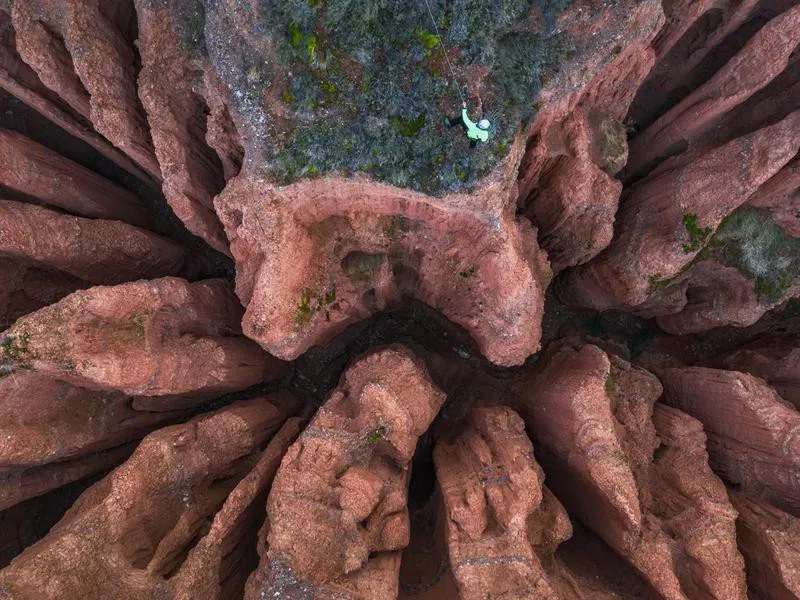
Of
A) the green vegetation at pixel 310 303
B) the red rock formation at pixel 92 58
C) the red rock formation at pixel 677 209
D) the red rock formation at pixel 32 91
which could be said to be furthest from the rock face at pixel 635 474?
the red rock formation at pixel 32 91

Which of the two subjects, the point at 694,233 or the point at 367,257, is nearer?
the point at 367,257

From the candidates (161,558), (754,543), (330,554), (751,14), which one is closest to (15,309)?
(161,558)

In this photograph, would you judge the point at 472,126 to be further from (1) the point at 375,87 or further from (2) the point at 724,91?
(2) the point at 724,91

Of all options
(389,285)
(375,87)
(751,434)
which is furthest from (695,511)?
(375,87)

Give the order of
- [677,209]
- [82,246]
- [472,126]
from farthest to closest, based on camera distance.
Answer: [82,246] < [677,209] < [472,126]

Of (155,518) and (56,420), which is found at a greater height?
(56,420)

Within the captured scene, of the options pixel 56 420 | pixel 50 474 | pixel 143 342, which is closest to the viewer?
pixel 143 342

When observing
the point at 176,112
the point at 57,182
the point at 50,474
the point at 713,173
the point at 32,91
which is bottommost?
the point at 50,474

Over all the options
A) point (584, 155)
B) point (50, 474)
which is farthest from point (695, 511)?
point (50, 474)
